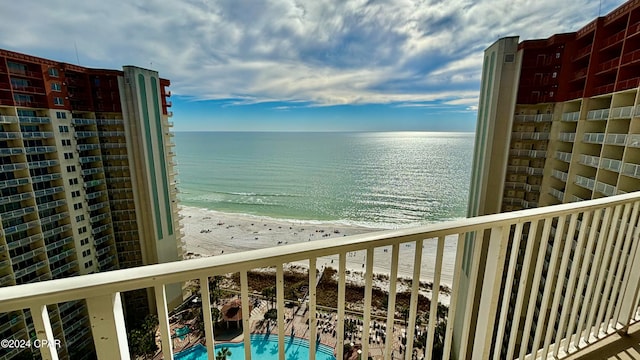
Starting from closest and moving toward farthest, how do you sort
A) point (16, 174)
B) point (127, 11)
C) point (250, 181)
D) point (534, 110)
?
point (127, 11), point (16, 174), point (534, 110), point (250, 181)

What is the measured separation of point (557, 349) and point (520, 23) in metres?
12.1

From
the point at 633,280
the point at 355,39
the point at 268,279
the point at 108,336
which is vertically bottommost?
the point at 268,279

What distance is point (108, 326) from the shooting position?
68 centimetres

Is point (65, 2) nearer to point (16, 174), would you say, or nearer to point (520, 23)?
point (16, 174)

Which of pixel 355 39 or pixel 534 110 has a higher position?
pixel 355 39

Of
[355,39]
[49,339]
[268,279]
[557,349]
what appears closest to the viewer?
[49,339]

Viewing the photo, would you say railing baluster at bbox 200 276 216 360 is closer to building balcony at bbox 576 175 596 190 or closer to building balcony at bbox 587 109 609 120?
building balcony at bbox 576 175 596 190

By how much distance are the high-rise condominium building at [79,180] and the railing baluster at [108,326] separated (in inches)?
476

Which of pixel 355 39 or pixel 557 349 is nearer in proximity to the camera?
pixel 557 349

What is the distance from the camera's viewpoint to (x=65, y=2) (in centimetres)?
655

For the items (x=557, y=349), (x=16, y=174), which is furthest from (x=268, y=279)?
(x=557, y=349)

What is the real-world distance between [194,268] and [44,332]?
373 mm

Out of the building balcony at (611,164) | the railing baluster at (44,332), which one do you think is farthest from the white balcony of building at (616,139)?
the railing baluster at (44,332)

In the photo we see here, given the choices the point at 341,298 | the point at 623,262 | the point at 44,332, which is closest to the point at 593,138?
the point at 623,262
